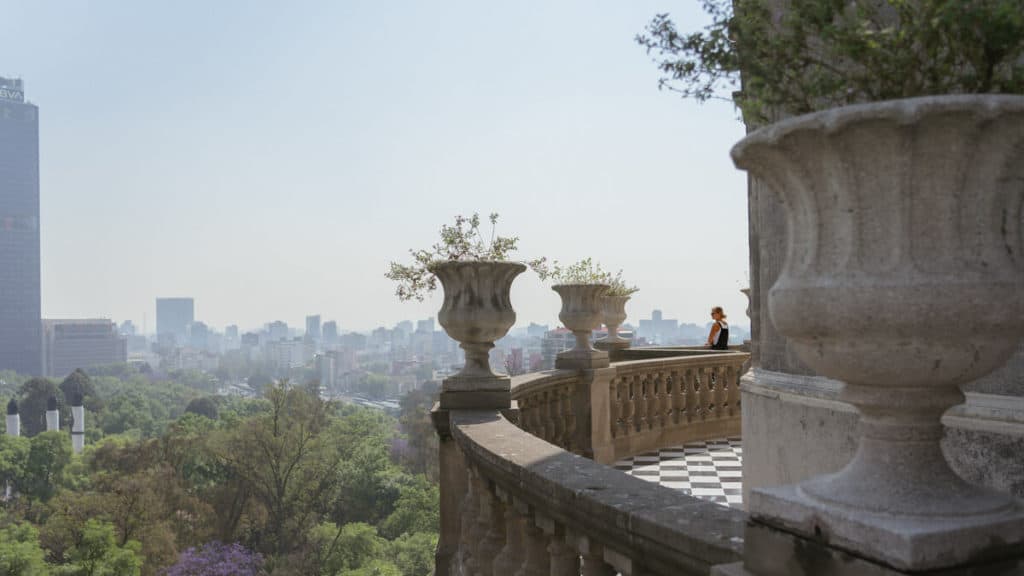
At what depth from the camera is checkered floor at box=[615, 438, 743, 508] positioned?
822 centimetres

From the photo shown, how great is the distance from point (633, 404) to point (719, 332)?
167 inches

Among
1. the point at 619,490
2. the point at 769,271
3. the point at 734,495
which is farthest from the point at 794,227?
the point at 734,495

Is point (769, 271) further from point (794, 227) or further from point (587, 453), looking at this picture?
point (587, 453)

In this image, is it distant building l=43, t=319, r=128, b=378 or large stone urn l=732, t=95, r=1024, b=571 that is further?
distant building l=43, t=319, r=128, b=378

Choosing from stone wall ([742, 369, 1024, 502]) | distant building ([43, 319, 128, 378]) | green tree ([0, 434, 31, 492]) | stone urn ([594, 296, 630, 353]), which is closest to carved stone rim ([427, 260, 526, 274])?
stone wall ([742, 369, 1024, 502])

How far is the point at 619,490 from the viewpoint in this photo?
9.16 feet

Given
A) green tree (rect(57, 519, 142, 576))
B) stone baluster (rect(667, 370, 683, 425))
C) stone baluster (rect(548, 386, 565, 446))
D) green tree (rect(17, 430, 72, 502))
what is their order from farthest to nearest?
green tree (rect(17, 430, 72, 502)) → green tree (rect(57, 519, 142, 576)) → stone baluster (rect(667, 370, 683, 425)) → stone baluster (rect(548, 386, 565, 446))

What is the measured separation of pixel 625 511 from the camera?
2506 millimetres

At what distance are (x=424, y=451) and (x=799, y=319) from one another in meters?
72.3

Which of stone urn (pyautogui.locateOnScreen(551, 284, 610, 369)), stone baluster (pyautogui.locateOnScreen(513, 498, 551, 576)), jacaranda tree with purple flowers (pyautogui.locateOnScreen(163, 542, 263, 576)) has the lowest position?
jacaranda tree with purple flowers (pyautogui.locateOnScreen(163, 542, 263, 576))

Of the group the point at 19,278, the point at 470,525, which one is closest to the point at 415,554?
the point at 470,525

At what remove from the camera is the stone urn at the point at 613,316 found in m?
16.5

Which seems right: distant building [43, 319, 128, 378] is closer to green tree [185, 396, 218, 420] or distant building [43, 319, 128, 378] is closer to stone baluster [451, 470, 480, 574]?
green tree [185, 396, 218, 420]

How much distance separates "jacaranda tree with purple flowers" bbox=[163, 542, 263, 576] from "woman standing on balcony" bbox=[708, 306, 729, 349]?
34128mm
